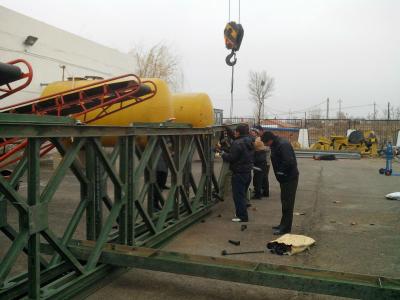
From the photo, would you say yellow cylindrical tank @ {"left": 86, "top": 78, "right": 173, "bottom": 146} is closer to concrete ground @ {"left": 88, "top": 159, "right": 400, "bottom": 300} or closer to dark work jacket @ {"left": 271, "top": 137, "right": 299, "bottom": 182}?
concrete ground @ {"left": 88, "top": 159, "right": 400, "bottom": 300}

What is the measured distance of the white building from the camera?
1324 cm

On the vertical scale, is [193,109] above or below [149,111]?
above

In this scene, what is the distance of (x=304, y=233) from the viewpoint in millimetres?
6477

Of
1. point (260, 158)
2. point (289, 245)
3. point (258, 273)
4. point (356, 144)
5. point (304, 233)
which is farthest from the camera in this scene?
point (356, 144)

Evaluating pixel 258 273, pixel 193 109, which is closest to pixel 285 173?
pixel 258 273

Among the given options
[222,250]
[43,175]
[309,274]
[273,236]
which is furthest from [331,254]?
[43,175]

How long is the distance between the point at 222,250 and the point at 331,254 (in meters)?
1.45

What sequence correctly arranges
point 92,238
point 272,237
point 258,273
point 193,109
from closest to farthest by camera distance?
1. point 258,273
2. point 92,238
3. point 272,237
4. point 193,109

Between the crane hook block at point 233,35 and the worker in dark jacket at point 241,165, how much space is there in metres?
4.33

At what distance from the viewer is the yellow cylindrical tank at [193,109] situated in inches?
385

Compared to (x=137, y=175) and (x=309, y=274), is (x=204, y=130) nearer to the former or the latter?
(x=137, y=175)

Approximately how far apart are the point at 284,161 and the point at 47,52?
11.8 metres

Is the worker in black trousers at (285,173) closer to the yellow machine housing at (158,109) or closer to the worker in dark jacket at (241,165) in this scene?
the worker in dark jacket at (241,165)

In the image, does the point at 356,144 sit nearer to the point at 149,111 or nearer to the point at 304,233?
the point at 149,111
